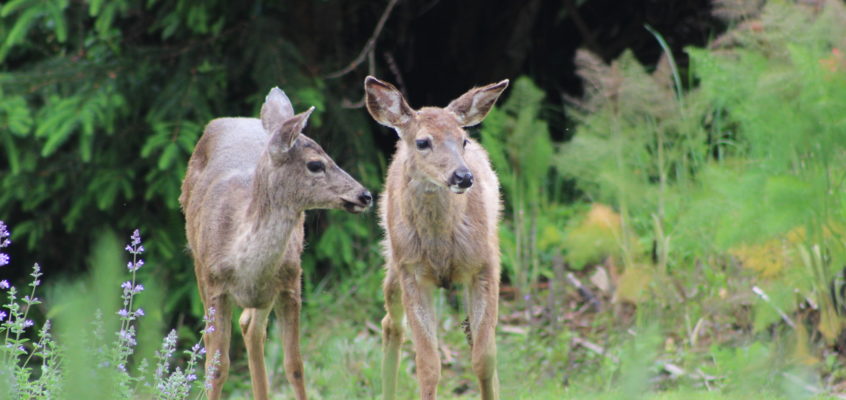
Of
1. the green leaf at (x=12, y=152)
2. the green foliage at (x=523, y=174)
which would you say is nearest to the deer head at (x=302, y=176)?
the green leaf at (x=12, y=152)

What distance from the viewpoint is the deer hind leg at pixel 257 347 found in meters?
6.28

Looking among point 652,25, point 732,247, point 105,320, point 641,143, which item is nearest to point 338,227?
point 641,143

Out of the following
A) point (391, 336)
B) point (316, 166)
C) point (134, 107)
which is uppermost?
point (134, 107)

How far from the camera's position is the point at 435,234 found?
5996mm

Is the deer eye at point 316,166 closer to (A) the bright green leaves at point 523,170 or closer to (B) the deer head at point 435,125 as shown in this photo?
(B) the deer head at point 435,125

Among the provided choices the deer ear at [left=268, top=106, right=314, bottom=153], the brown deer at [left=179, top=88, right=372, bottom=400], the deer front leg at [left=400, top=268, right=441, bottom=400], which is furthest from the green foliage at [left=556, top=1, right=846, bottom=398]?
the deer ear at [left=268, top=106, right=314, bottom=153]

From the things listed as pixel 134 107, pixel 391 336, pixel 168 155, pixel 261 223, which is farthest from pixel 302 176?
pixel 134 107

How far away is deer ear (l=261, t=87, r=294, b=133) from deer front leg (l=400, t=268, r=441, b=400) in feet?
3.22

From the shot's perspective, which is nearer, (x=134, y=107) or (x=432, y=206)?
(x=432, y=206)

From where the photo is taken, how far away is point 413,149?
19.5 feet

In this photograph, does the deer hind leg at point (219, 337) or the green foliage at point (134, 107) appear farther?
the green foliage at point (134, 107)

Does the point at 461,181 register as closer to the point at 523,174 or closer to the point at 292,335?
the point at 292,335

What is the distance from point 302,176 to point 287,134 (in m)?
0.21

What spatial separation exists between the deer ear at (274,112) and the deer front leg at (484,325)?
1.27 meters
